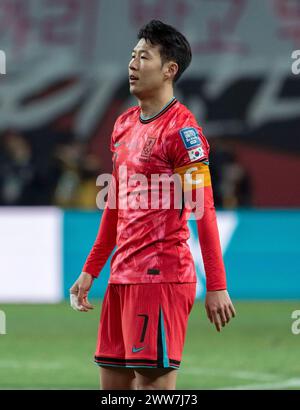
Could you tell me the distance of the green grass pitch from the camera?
834 centimetres

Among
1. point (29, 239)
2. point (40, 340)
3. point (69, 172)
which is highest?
point (69, 172)

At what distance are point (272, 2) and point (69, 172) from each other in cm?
466

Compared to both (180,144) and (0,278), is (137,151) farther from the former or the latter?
(0,278)

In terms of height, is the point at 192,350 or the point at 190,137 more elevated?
the point at 190,137

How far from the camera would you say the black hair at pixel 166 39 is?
5645 millimetres

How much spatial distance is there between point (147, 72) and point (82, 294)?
3.80 ft

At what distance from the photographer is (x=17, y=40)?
18219 millimetres

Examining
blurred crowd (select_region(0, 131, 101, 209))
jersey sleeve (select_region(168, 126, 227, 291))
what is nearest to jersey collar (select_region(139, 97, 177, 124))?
jersey sleeve (select_region(168, 126, 227, 291))

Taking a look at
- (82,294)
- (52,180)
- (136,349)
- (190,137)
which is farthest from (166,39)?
(52,180)

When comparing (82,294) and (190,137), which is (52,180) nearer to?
(82,294)

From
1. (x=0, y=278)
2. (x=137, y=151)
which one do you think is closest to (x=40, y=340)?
(x=0, y=278)

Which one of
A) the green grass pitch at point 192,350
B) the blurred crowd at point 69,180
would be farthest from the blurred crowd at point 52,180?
the green grass pitch at point 192,350

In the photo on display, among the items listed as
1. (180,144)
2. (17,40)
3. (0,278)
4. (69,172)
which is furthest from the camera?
(17,40)

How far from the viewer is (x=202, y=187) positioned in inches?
214
